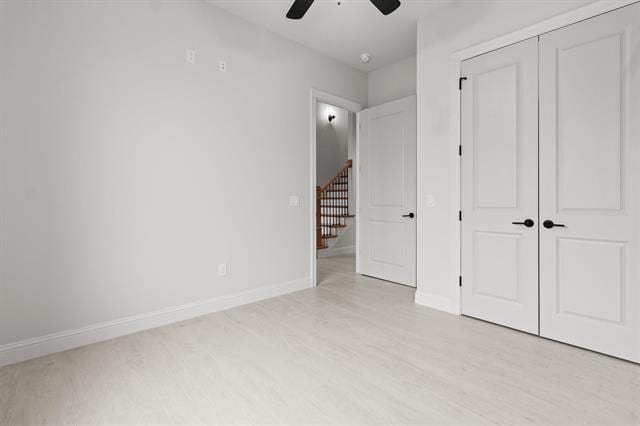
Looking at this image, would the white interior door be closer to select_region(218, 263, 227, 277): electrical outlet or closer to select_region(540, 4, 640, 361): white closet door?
select_region(540, 4, 640, 361): white closet door

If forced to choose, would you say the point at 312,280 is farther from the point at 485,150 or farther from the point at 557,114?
the point at 557,114

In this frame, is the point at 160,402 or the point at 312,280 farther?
the point at 312,280

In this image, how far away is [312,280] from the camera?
412cm

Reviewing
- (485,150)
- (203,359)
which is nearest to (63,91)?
(203,359)

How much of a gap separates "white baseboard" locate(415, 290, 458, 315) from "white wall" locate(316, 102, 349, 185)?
4430mm

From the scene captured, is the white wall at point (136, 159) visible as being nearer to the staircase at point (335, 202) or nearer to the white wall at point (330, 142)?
the staircase at point (335, 202)

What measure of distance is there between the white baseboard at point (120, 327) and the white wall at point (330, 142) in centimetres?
416

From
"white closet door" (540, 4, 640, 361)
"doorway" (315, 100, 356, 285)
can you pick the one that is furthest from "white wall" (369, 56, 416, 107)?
"white closet door" (540, 4, 640, 361)

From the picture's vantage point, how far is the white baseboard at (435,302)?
318 centimetres

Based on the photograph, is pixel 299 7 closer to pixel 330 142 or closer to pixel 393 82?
pixel 393 82

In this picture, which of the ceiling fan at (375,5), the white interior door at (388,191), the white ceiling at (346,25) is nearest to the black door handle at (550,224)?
the white interior door at (388,191)

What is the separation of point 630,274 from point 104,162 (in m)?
3.99

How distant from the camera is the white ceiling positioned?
313cm

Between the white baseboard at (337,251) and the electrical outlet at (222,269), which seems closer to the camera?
the electrical outlet at (222,269)
